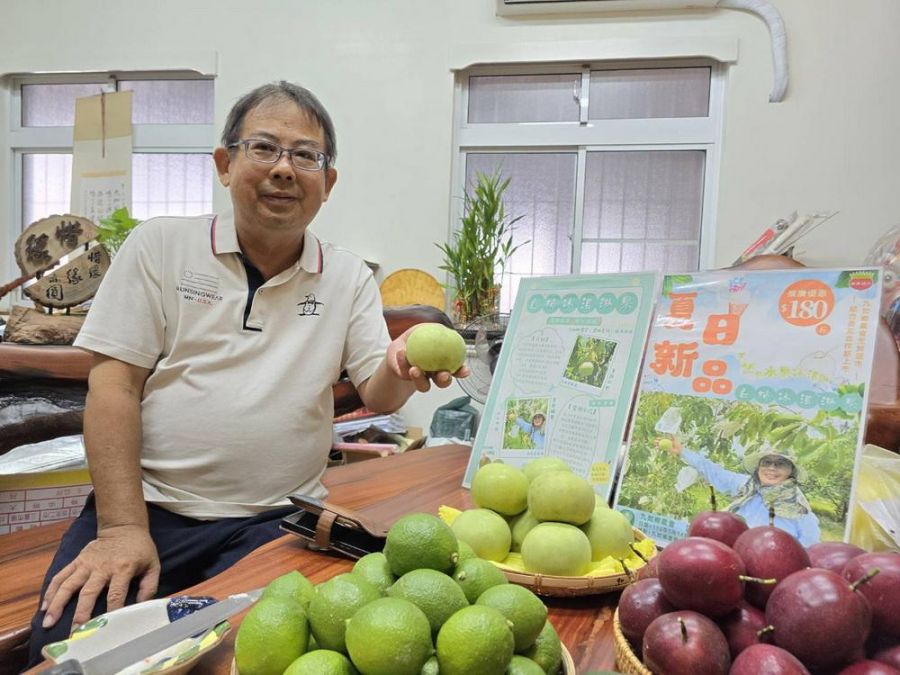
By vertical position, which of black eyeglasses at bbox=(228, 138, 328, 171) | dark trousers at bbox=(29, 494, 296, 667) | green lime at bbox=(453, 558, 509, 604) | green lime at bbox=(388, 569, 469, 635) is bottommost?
dark trousers at bbox=(29, 494, 296, 667)

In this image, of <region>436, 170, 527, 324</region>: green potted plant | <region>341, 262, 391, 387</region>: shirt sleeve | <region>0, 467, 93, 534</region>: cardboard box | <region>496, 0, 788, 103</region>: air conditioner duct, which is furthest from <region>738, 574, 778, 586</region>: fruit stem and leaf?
<region>496, 0, 788, 103</region>: air conditioner duct

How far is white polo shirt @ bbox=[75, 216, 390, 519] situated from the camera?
135 cm

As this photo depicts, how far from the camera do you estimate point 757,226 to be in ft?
12.4

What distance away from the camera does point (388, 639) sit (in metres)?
0.50

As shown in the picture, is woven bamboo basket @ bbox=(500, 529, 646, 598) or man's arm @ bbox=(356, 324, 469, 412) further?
man's arm @ bbox=(356, 324, 469, 412)

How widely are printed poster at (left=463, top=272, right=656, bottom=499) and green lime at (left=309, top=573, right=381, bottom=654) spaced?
0.66 metres

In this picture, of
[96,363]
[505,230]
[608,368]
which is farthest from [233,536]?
[505,230]

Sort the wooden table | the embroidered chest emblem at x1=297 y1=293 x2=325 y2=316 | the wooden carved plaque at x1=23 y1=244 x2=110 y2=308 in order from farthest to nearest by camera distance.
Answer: the wooden carved plaque at x1=23 y1=244 x2=110 y2=308 → the embroidered chest emblem at x1=297 y1=293 x2=325 y2=316 → the wooden table

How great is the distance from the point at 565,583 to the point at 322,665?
1.31 feet

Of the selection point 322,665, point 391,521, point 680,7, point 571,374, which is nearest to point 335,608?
point 322,665

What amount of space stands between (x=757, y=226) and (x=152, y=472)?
150 inches

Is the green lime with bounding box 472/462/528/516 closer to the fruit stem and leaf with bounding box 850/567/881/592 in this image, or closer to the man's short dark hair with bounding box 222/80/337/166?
the fruit stem and leaf with bounding box 850/567/881/592

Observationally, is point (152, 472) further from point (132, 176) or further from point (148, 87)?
point (148, 87)

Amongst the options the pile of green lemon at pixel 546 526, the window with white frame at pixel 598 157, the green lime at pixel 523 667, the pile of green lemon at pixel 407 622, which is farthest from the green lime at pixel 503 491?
the window with white frame at pixel 598 157
